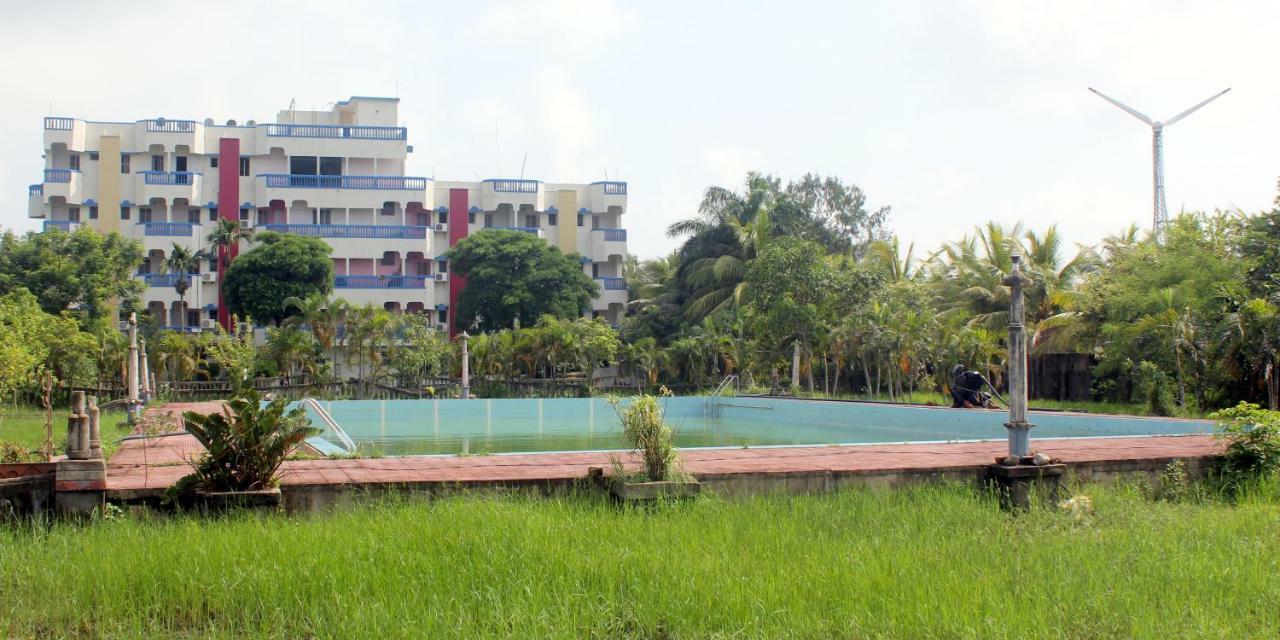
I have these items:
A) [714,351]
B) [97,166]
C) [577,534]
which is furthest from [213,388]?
[577,534]

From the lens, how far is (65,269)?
32.5 m

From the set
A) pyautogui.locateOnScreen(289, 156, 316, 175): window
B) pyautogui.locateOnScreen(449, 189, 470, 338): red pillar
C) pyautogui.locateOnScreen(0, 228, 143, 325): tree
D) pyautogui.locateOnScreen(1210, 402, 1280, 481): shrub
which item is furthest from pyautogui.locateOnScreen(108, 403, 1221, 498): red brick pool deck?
pyautogui.locateOnScreen(289, 156, 316, 175): window

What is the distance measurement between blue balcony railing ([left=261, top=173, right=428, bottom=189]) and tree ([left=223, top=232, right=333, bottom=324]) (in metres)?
4.51

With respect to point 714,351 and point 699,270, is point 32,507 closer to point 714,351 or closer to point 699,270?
point 714,351

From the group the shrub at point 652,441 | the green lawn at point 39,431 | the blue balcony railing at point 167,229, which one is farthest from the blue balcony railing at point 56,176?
the shrub at point 652,441

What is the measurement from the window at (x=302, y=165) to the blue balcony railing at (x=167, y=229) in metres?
4.87

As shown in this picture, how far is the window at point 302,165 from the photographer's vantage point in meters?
44.0

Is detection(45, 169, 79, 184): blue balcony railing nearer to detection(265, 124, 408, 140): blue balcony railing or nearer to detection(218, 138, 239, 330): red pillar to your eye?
detection(218, 138, 239, 330): red pillar

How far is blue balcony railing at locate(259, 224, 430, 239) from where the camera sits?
4212cm

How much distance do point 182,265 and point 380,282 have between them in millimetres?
7669

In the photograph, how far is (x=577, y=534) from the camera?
19.9ft

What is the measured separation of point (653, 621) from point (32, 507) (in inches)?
178

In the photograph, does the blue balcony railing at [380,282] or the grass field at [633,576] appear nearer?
the grass field at [633,576]

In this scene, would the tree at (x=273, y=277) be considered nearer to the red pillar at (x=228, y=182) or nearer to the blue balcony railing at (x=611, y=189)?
the red pillar at (x=228, y=182)
